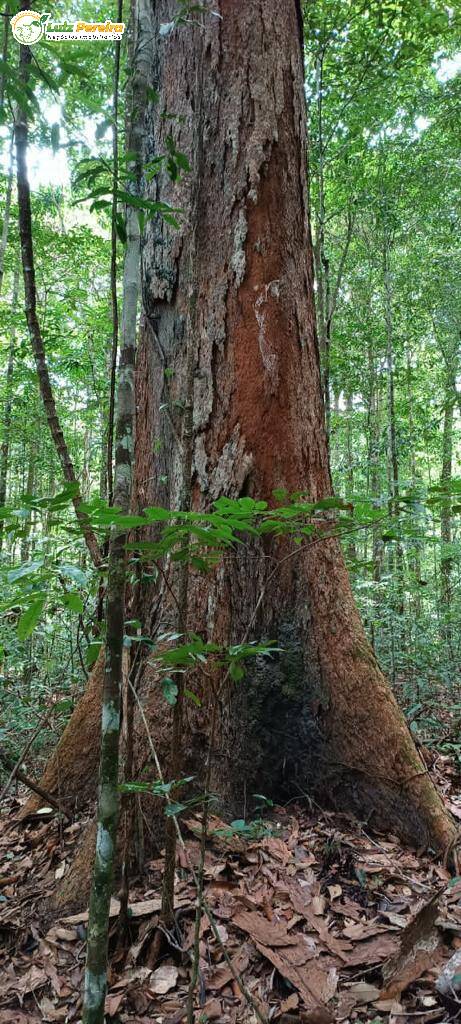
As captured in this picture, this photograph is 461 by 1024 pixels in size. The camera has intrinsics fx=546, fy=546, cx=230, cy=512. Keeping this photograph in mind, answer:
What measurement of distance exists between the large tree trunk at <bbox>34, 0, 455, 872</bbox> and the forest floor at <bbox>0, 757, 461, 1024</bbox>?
273mm

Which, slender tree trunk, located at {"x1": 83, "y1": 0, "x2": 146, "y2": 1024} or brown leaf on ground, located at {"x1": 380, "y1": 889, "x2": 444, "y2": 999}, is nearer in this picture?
slender tree trunk, located at {"x1": 83, "y1": 0, "x2": 146, "y2": 1024}

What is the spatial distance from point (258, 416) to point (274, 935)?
→ 2.23 meters

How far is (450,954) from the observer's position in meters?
1.82

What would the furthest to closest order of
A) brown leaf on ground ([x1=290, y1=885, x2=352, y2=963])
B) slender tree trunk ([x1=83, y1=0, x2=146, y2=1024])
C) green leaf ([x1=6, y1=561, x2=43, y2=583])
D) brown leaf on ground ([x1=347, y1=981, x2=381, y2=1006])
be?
brown leaf on ground ([x1=290, y1=885, x2=352, y2=963]) < brown leaf on ground ([x1=347, y1=981, x2=381, y2=1006]) < slender tree trunk ([x1=83, y1=0, x2=146, y2=1024]) < green leaf ([x1=6, y1=561, x2=43, y2=583])

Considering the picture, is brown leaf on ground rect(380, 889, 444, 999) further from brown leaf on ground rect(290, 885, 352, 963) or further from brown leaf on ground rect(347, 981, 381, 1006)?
brown leaf on ground rect(290, 885, 352, 963)

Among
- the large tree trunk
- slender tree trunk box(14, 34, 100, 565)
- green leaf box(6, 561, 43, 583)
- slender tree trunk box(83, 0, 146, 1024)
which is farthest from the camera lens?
slender tree trunk box(14, 34, 100, 565)

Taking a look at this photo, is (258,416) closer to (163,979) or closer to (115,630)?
(115,630)

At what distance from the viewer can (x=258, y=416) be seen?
9.45 feet

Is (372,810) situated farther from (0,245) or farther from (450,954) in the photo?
(0,245)

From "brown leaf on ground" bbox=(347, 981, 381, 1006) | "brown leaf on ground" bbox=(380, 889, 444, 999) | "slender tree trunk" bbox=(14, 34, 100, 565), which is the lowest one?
"brown leaf on ground" bbox=(347, 981, 381, 1006)

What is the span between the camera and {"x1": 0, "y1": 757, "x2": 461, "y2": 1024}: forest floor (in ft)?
5.69

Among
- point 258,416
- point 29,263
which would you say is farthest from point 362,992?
point 29,263

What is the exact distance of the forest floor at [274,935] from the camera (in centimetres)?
174

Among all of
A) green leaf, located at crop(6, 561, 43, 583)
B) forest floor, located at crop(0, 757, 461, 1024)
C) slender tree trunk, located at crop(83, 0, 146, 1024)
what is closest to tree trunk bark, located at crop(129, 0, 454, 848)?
forest floor, located at crop(0, 757, 461, 1024)
